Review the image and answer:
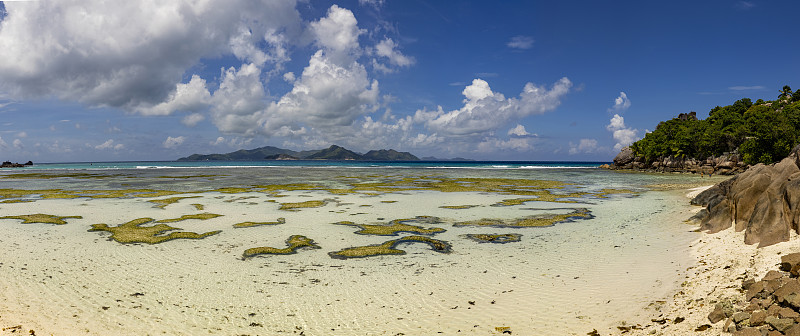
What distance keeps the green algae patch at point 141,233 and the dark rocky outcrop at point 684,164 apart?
9963cm

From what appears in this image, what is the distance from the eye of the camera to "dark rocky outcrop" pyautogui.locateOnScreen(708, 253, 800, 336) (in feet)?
22.9

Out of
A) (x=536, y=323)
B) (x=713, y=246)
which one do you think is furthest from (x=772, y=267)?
(x=536, y=323)

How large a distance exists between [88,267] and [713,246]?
24.1 m

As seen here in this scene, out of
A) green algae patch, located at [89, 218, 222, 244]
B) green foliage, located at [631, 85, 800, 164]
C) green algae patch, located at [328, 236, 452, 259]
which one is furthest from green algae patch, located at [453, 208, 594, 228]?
green foliage, located at [631, 85, 800, 164]

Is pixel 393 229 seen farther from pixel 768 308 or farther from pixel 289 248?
pixel 768 308

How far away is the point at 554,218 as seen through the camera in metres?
24.8

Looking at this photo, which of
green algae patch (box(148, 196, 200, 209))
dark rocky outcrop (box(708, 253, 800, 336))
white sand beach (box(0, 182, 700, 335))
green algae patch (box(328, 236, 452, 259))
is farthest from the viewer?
green algae patch (box(148, 196, 200, 209))

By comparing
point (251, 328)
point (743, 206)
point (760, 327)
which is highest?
point (743, 206)

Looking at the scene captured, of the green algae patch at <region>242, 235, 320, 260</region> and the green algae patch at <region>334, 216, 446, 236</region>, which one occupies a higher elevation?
the green algae patch at <region>334, 216, 446, 236</region>

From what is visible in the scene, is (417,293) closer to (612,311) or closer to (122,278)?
(612,311)

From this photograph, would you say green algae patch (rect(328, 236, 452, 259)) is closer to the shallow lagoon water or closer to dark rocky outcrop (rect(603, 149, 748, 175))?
the shallow lagoon water

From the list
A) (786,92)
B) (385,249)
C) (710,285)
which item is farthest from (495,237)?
(786,92)

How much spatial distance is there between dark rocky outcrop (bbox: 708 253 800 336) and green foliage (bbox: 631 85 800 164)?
8105 centimetres

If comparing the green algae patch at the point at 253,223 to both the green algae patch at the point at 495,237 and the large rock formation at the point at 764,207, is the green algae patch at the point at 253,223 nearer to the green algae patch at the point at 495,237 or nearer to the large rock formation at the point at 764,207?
the green algae patch at the point at 495,237
